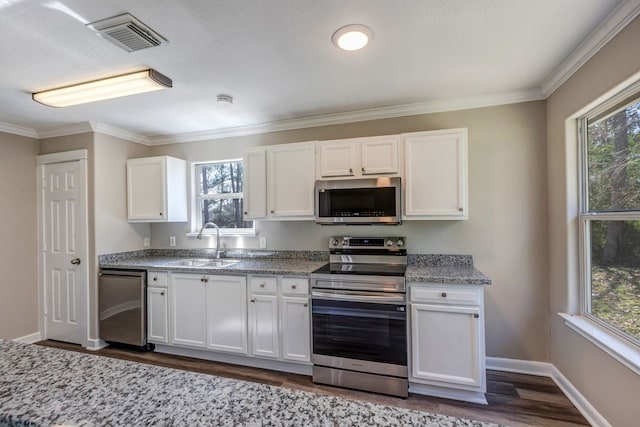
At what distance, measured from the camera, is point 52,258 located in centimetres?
342

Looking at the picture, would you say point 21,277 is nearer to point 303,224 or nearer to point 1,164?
point 1,164

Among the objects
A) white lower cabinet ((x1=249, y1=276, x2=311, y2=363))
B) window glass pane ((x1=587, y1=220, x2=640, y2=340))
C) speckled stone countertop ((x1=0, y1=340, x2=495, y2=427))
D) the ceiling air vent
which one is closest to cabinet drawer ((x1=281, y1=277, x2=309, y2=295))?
white lower cabinet ((x1=249, y1=276, x2=311, y2=363))

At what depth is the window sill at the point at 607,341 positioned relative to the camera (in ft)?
5.21

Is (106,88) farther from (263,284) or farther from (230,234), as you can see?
(263,284)

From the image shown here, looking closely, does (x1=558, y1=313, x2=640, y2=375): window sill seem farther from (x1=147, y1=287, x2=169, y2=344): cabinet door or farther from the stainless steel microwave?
(x1=147, y1=287, x2=169, y2=344): cabinet door

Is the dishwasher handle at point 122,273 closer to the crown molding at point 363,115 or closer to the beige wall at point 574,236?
the crown molding at point 363,115

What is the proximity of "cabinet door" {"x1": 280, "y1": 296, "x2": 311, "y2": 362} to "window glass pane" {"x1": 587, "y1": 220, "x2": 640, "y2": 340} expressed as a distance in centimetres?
205

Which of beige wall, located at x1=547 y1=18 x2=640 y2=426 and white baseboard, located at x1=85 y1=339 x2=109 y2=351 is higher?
beige wall, located at x1=547 y1=18 x2=640 y2=426

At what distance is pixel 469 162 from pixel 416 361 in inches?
69.7

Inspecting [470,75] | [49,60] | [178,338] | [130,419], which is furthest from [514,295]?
[49,60]

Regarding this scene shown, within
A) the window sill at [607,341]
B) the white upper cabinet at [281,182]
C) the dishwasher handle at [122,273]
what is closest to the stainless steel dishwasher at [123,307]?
the dishwasher handle at [122,273]

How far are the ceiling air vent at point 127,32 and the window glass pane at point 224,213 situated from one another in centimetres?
199

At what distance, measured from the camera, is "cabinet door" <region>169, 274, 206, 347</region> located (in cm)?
288

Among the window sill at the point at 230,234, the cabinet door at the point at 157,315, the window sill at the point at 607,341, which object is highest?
the window sill at the point at 230,234
